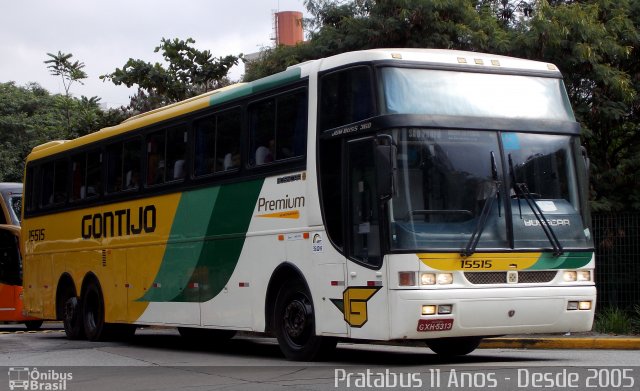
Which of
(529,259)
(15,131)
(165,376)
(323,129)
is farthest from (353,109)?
(15,131)

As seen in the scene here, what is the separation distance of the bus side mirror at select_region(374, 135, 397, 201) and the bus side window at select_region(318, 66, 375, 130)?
0.60 meters

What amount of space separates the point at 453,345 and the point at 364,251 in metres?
2.64

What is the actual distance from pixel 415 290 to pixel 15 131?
1913 inches

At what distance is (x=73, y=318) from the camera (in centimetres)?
2084

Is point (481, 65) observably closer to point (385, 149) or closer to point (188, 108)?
point (385, 149)

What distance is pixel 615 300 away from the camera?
19.3m

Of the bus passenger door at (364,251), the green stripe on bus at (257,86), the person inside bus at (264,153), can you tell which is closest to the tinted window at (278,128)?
the person inside bus at (264,153)

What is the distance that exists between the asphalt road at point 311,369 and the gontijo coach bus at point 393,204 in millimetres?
494

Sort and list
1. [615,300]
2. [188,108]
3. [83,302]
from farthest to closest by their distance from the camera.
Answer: [83,302], [615,300], [188,108]

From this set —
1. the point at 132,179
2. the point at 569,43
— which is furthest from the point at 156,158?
the point at 569,43

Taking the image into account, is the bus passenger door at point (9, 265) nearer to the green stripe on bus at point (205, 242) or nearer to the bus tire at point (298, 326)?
the green stripe on bus at point (205, 242)

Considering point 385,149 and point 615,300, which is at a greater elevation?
point 385,149

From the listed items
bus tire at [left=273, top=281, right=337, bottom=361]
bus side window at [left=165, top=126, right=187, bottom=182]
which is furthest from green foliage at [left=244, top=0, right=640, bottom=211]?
bus tire at [left=273, top=281, right=337, bottom=361]

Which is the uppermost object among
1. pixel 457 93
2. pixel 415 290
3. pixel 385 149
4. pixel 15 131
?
pixel 15 131
